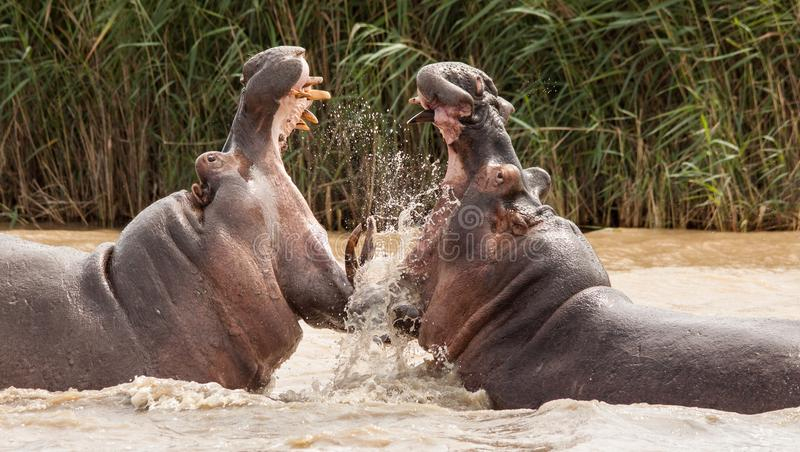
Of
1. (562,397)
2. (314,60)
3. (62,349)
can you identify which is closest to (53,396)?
(62,349)

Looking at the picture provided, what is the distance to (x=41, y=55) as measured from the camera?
871 cm

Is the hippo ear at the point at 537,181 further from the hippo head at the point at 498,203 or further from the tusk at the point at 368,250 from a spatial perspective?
the tusk at the point at 368,250

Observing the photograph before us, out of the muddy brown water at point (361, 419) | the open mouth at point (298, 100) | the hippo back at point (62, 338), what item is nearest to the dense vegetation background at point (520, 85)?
the open mouth at point (298, 100)

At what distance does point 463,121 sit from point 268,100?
61 cm

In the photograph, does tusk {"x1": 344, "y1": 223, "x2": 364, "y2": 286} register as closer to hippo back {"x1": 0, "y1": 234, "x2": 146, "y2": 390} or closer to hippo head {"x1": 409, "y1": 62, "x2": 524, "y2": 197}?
hippo head {"x1": 409, "y1": 62, "x2": 524, "y2": 197}

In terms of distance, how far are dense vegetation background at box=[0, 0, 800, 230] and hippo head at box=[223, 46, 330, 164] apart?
10.8 feet

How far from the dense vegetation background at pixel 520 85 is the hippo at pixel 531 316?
3.44 metres

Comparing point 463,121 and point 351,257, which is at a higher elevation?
point 463,121

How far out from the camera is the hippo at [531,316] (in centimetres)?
346

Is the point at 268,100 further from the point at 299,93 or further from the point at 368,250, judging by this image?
the point at 368,250

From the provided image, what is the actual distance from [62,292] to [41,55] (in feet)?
17.7

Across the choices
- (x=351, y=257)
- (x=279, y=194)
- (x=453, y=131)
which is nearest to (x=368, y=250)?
(x=351, y=257)

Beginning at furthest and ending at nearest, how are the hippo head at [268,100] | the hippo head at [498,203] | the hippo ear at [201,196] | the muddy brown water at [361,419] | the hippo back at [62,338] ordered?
the hippo head at [268,100], the hippo ear at [201,196], the hippo head at [498,203], the hippo back at [62,338], the muddy brown water at [361,419]

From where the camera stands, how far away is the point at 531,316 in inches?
145
